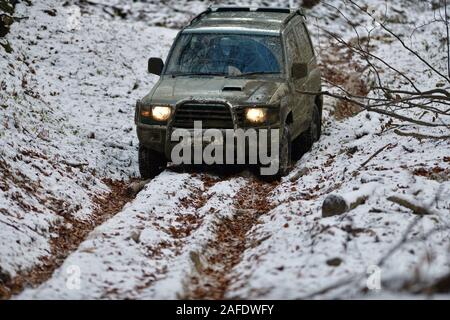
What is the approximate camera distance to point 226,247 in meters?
8.04

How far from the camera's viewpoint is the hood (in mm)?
10398

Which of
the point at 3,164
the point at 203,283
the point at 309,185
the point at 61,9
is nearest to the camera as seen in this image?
the point at 203,283

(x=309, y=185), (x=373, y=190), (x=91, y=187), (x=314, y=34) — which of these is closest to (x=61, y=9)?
(x=314, y=34)

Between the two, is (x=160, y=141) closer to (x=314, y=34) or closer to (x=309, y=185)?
(x=309, y=185)

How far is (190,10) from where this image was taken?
72.8 feet

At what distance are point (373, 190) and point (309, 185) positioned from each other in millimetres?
1798

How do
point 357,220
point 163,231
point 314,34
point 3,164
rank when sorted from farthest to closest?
point 314,34 → point 3,164 → point 163,231 → point 357,220

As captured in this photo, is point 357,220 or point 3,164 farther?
point 3,164

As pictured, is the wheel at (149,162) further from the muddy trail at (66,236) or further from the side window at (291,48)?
the side window at (291,48)

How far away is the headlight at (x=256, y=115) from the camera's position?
33.9 ft

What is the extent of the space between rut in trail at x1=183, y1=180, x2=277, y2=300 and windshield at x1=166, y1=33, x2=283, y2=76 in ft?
5.96

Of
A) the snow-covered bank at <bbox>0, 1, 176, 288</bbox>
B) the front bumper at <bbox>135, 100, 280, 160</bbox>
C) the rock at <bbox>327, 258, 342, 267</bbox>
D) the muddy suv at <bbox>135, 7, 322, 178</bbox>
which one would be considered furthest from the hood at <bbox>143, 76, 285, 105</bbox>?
the rock at <bbox>327, 258, 342, 267</bbox>

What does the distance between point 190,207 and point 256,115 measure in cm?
180

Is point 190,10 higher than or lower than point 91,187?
higher
